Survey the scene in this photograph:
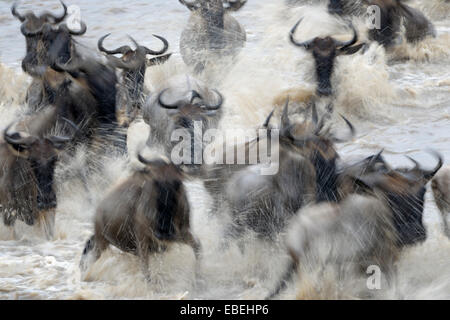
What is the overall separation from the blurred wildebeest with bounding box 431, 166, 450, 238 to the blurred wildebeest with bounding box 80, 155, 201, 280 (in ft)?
4.75

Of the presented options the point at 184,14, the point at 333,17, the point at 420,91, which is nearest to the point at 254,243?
the point at 420,91

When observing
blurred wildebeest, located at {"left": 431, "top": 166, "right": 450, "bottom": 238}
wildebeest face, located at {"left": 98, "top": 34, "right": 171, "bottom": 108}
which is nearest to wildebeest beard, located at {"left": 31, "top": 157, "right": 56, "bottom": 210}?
wildebeest face, located at {"left": 98, "top": 34, "right": 171, "bottom": 108}

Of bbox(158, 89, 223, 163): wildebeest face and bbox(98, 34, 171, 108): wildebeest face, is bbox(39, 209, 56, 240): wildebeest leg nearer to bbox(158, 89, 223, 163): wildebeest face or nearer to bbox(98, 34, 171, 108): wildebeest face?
bbox(158, 89, 223, 163): wildebeest face

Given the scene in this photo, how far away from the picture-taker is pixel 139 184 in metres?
4.62

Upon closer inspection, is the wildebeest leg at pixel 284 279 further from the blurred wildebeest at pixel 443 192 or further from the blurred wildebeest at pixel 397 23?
the blurred wildebeest at pixel 397 23

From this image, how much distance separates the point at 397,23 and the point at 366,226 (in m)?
5.00

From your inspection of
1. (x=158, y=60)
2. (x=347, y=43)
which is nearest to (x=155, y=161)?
→ (x=158, y=60)

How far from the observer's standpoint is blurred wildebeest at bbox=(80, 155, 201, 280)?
15.0 feet

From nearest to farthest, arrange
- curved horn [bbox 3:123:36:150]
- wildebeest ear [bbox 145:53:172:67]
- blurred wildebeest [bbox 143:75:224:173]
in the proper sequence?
curved horn [bbox 3:123:36:150] < blurred wildebeest [bbox 143:75:224:173] < wildebeest ear [bbox 145:53:172:67]

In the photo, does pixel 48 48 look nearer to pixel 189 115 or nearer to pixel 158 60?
pixel 189 115

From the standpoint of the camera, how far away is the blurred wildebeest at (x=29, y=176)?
17.4 feet

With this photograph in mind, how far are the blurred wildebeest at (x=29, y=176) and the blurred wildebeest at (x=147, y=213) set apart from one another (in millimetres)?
714

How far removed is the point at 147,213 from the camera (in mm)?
4609
